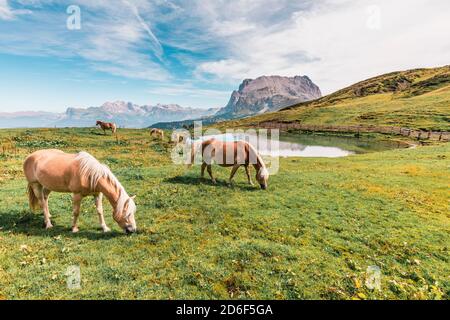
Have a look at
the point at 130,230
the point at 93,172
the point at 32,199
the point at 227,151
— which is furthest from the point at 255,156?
the point at 32,199

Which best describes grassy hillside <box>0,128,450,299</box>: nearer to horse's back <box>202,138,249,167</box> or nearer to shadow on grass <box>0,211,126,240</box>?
shadow on grass <box>0,211,126,240</box>

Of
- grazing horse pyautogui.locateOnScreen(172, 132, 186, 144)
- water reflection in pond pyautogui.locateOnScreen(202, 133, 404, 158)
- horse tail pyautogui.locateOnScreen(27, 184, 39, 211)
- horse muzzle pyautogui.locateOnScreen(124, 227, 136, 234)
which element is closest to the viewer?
horse muzzle pyautogui.locateOnScreen(124, 227, 136, 234)

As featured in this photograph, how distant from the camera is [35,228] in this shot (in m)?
12.4

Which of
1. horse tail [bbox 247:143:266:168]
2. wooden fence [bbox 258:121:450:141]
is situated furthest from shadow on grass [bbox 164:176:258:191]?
wooden fence [bbox 258:121:450:141]

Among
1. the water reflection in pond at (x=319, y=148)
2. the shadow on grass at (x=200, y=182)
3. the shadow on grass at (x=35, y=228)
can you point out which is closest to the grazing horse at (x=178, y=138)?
the water reflection in pond at (x=319, y=148)

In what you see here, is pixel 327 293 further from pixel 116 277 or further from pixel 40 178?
pixel 40 178

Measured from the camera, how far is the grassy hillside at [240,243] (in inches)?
341

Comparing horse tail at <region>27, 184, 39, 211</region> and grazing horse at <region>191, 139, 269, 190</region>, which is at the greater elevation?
grazing horse at <region>191, 139, 269, 190</region>

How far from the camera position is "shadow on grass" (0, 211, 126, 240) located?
11836 mm

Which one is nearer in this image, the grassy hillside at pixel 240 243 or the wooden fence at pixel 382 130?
the grassy hillside at pixel 240 243

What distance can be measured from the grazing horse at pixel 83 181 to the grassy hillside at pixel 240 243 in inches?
38.8

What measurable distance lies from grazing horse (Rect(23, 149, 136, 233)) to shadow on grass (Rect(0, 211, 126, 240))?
35 cm

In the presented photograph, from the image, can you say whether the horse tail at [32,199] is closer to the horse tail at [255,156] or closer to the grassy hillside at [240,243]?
the grassy hillside at [240,243]

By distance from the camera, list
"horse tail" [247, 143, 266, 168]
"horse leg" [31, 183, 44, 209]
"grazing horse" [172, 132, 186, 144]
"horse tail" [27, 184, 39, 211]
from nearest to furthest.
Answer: "horse leg" [31, 183, 44, 209]
"horse tail" [27, 184, 39, 211]
"horse tail" [247, 143, 266, 168]
"grazing horse" [172, 132, 186, 144]
